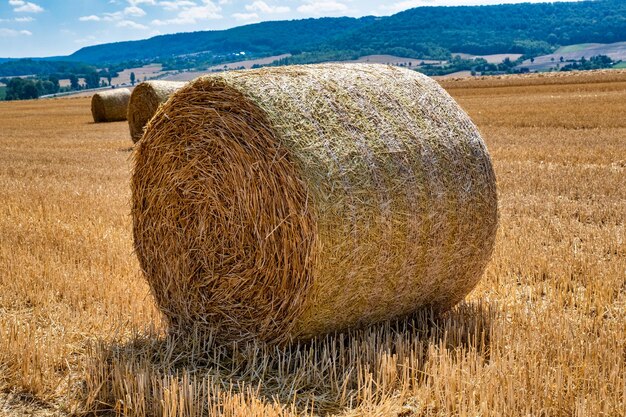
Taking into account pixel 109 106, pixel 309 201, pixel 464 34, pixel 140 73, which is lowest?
pixel 109 106

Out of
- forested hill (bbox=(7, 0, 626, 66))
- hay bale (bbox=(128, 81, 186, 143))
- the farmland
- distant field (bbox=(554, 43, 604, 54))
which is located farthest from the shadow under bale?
distant field (bbox=(554, 43, 604, 54))

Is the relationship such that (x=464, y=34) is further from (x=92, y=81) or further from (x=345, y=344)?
(x=345, y=344)

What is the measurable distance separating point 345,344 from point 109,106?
2464 cm

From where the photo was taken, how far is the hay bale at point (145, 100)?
17.5m

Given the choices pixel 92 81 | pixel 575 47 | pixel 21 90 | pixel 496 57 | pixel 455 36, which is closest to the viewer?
pixel 21 90

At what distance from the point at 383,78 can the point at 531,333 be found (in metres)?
2.10

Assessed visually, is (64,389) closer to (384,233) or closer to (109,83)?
(384,233)

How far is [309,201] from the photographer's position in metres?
4.35

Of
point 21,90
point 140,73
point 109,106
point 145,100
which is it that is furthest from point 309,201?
point 140,73

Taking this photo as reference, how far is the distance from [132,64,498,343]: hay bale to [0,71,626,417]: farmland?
0.26m

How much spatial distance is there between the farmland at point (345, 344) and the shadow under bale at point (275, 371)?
1 centimetres

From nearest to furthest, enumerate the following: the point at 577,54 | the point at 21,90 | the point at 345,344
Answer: the point at 345,344 < the point at 21,90 < the point at 577,54

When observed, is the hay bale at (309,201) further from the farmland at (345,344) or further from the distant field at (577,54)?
the distant field at (577,54)

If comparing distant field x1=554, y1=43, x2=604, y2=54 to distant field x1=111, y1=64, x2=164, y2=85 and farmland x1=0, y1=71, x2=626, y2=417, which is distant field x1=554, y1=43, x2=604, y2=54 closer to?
distant field x1=111, y1=64, x2=164, y2=85
